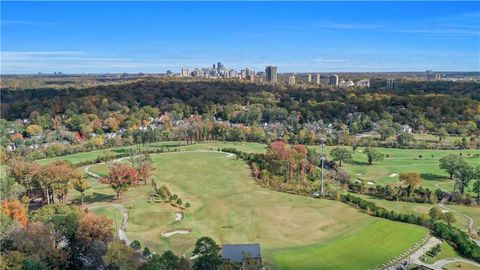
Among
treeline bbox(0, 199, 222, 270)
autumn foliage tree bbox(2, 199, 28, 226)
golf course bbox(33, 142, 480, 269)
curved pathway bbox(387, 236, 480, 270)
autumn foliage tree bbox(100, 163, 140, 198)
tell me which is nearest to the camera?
treeline bbox(0, 199, 222, 270)

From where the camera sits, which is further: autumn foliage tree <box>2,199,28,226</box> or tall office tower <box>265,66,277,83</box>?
tall office tower <box>265,66,277,83</box>

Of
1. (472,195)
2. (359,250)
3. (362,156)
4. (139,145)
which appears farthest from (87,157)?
(472,195)

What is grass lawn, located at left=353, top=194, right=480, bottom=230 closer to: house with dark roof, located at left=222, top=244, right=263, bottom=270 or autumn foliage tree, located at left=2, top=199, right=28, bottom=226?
house with dark roof, located at left=222, top=244, right=263, bottom=270

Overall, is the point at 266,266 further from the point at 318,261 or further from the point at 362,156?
the point at 362,156

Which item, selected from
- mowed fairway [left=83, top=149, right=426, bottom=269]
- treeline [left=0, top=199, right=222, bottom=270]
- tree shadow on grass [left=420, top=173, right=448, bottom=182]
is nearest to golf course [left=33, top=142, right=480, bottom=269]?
mowed fairway [left=83, top=149, right=426, bottom=269]

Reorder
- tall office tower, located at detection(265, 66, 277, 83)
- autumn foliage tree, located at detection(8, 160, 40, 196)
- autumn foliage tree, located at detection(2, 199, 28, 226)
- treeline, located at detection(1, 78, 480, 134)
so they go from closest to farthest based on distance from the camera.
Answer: autumn foliage tree, located at detection(2, 199, 28, 226)
autumn foliage tree, located at detection(8, 160, 40, 196)
treeline, located at detection(1, 78, 480, 134)
tall office tower, located at detection(265, 66, 277, 83)

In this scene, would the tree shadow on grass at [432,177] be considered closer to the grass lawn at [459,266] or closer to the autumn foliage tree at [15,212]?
the grass lawn at [459,266]

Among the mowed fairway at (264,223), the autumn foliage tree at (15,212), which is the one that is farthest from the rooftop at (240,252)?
the autumn foliage tree at (15,212)
